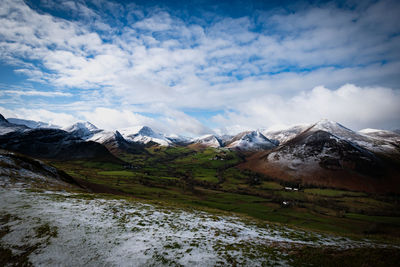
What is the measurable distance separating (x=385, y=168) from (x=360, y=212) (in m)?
131

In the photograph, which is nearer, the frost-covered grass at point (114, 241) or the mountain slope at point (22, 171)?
the frost-covered grass at point (114, 241)

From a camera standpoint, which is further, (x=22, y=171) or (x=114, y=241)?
(x=22, y=171)

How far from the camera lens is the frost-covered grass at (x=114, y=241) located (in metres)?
11.2

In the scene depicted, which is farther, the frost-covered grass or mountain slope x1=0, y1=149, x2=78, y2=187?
mountain slope x1=0, y1=149, x2=78, y2=187

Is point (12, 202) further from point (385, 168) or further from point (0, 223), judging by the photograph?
point (385, 168)

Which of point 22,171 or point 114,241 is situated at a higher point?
point 22,171

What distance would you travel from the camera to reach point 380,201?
118m

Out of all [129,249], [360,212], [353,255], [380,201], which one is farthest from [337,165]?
[129,249]

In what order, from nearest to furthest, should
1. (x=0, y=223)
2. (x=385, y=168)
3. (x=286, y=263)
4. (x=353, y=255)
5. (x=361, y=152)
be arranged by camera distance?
(x=286, y=263) → (x=353, y=255) → (x=0, y=223) → (x=385, y=168) → (x=361, y=152)

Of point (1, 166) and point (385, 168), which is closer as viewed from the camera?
point (1, 166)

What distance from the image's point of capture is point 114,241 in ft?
44.0

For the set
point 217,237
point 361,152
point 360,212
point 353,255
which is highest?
point 361,152

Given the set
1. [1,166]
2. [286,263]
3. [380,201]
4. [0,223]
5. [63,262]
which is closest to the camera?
[63,262]

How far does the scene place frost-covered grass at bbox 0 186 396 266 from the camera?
11.2 meters
